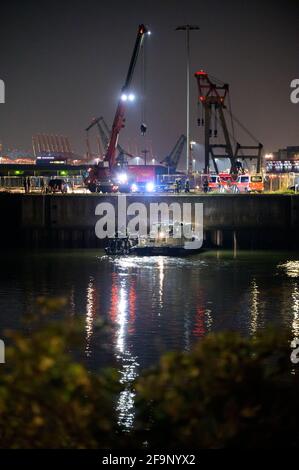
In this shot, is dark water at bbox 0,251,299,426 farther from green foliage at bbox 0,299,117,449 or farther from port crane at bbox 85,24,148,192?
port crane at bbox 85,24,148,192

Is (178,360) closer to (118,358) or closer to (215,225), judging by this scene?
(118,358)

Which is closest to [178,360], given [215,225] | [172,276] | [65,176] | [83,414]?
[83,414]

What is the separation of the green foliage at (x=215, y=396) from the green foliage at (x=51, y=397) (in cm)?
63

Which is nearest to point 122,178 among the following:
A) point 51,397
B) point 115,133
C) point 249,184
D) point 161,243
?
point 115,133

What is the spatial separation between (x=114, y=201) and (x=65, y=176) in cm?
4546

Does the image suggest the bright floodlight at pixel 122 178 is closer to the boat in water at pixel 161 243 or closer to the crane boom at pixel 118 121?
the crane boom at pixel 118 121

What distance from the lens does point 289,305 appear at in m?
41.1

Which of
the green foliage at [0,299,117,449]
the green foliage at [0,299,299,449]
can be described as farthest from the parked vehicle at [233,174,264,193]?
the green foliage at [0,299,117,449]

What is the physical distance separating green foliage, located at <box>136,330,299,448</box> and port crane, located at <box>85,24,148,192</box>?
270 feet

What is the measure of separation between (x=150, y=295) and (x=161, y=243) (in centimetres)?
2016

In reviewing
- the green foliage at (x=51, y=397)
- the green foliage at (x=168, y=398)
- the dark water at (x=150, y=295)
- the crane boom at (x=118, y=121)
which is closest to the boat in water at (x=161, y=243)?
the dark water at (x=150, y=295)

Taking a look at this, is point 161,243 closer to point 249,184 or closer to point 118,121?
point 249,184

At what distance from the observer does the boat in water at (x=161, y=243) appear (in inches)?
2564

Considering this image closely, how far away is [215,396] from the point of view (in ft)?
32.3
